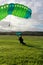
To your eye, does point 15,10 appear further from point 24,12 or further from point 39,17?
point 39,17

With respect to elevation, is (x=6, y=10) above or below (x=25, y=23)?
above

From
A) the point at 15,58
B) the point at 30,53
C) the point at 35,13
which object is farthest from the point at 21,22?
the point at 15,58

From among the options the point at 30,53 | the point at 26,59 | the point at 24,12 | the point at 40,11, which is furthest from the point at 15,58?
the point at 40,11

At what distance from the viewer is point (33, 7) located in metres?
22.1

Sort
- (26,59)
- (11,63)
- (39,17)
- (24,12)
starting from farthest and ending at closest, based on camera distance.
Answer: (39,17) < (24,12) < (26,59) < (11,63)

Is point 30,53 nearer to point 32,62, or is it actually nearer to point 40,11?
point 32,62

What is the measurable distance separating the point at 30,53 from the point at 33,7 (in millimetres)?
5057

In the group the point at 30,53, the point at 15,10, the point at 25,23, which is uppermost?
the point at 15,10

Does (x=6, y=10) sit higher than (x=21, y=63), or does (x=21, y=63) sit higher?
(x=6, y=10)

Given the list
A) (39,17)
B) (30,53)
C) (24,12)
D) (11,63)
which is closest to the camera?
(11,63)

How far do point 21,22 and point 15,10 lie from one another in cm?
263

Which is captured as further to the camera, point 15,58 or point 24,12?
point 24,12

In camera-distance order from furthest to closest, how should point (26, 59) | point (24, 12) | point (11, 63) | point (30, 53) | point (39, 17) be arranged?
point (39, 17) < point (24, 12) < point (30, 53) < point (26, 59) < point (11, 63)

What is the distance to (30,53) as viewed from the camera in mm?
19141
